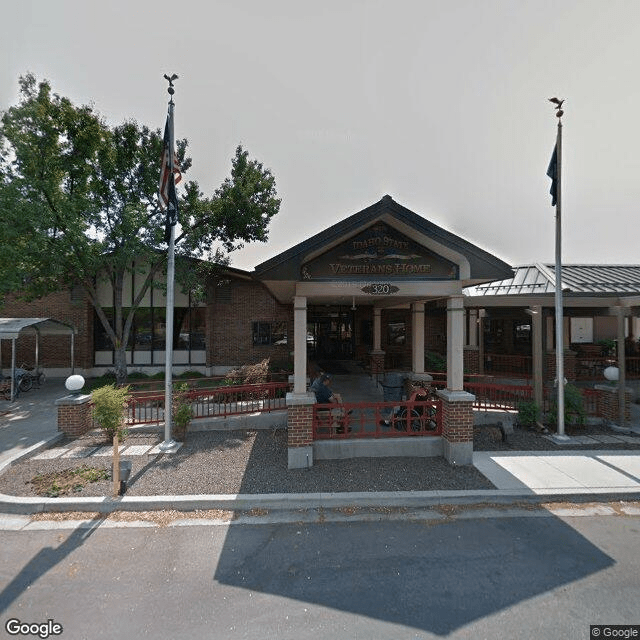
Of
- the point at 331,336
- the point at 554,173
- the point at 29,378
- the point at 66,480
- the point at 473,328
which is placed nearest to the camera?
the point at 66,480

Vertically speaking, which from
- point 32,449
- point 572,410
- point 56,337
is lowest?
point 32,449

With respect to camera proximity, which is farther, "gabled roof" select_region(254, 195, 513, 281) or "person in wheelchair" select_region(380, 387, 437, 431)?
"person in wheelchair" select_region(380, 387, 437, 431)

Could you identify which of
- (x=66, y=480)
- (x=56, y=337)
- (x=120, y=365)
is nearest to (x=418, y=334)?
(x=66, y=480)

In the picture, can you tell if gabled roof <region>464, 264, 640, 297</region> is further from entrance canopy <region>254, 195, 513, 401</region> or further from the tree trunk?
the tree trunk

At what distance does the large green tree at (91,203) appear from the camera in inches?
444

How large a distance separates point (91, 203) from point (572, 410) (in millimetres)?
16620

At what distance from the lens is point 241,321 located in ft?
57.5

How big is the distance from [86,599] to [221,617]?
1.49 metres

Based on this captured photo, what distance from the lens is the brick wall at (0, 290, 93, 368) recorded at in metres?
16.8

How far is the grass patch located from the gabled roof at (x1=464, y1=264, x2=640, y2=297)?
11.7m

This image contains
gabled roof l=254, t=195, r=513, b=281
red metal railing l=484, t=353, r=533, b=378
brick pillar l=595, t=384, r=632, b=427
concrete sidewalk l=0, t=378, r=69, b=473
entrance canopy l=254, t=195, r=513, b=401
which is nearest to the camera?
gabled roof l=254, t=195, r=513, b=281

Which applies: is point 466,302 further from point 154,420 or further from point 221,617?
point 154,420

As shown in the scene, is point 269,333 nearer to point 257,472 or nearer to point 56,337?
point 56,337

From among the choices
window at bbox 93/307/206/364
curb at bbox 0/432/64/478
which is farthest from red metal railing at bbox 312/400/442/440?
window at bbox 93/307/206/364
